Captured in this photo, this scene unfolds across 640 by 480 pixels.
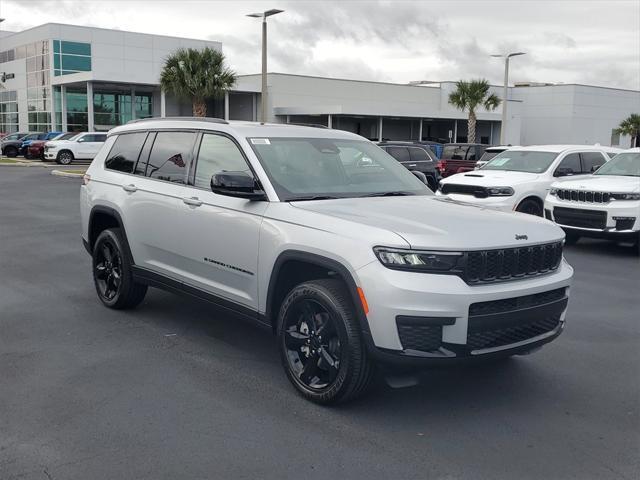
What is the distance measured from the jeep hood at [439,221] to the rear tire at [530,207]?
303 inches

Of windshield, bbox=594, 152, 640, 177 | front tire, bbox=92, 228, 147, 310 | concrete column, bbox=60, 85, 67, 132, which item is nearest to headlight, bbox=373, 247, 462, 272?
front tire, bbox=92, 228, 147, 310

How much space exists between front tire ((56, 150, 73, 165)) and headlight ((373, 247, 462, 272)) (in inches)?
1362

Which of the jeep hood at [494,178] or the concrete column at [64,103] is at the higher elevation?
the concrete column at [64,103]

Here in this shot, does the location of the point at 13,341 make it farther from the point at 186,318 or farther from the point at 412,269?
the point at 412,269

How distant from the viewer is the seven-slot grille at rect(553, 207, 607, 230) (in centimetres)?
1102

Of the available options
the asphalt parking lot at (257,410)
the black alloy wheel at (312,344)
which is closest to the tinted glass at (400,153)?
the asphalt parking lot at (257,410)

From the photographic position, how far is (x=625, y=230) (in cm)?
1081

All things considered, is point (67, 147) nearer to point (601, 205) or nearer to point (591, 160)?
point (591, 160)

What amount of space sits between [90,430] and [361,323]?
1737 millimetres

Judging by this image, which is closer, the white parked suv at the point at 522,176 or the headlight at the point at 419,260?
the headlight at the point at 419,260

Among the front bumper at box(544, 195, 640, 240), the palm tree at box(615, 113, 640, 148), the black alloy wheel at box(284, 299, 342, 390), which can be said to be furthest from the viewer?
the palm tree at box(615, 113, 640, 148)

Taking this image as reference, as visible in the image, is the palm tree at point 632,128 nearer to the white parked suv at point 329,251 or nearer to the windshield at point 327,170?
the windshield at point 327,170

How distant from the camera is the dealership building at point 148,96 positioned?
50.2m

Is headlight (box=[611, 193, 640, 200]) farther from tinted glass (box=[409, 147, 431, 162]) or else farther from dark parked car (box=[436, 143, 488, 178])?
dark parked car (box=[436, 143, 488, 178])
